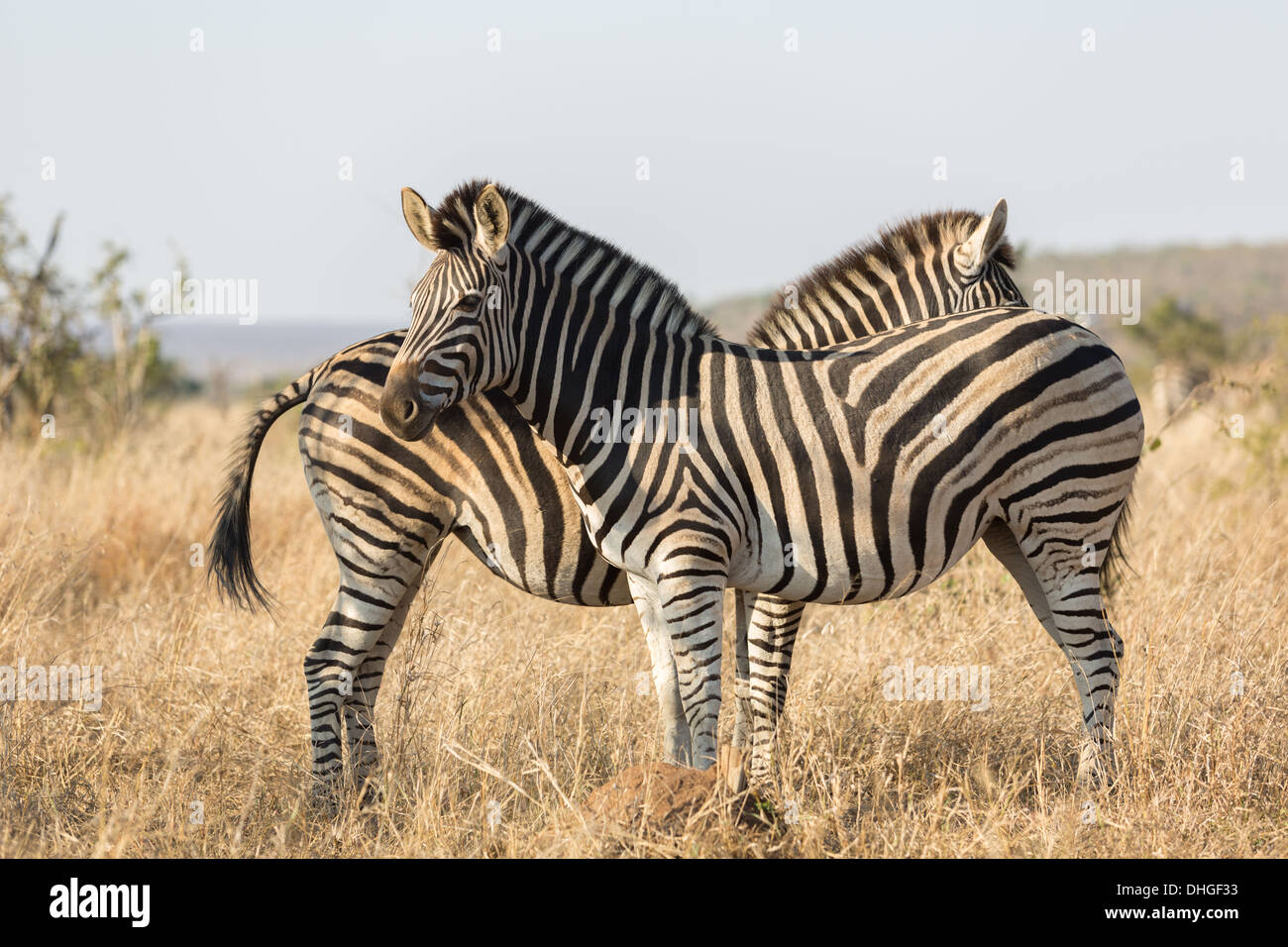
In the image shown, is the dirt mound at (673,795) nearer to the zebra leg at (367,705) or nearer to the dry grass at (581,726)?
the dry grass at (581,726)

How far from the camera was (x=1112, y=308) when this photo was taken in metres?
6.13

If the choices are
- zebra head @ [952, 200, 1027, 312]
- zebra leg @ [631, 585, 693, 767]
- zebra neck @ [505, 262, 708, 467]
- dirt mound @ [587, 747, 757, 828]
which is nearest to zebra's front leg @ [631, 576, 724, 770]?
zebra leg @ [631, 585, 693, 767]

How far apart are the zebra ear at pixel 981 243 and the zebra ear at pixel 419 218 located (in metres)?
2.69

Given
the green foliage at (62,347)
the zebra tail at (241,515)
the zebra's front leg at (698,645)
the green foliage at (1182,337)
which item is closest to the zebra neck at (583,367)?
the zebra's front leg at (698,645)

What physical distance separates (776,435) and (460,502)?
1539 millimetres

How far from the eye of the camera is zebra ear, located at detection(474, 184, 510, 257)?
467cm

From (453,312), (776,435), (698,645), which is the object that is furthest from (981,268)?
(453,312)

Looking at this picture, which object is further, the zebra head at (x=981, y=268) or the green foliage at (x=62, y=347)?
the green foliage at (x=62, y=347)

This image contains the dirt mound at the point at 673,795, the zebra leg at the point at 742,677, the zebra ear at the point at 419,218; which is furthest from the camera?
the zebra leg at the point at 742,677

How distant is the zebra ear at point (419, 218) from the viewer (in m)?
4.79

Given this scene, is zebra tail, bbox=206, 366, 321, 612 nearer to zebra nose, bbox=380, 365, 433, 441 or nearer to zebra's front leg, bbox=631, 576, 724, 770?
zebra nose, bbox=380, 365, 433, 441

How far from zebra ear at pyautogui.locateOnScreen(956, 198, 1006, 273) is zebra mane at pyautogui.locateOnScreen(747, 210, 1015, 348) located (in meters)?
0.10
